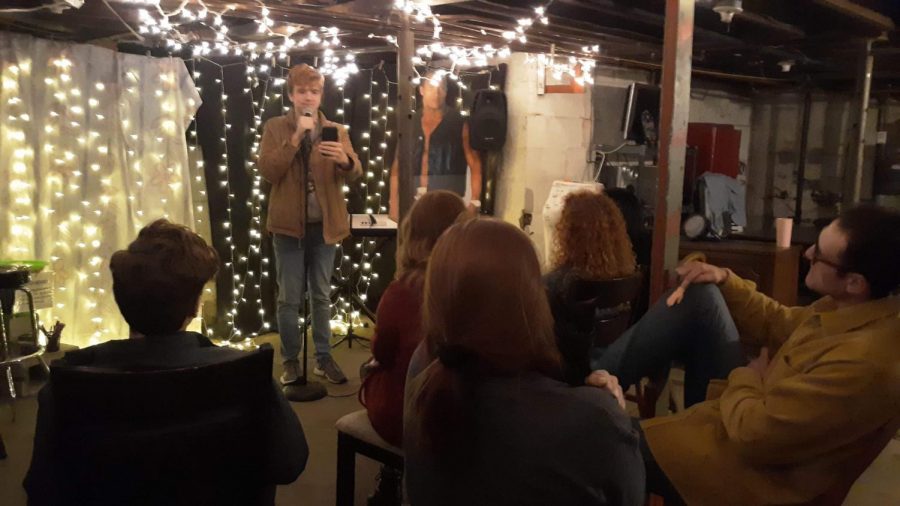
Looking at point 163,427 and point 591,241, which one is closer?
point 163,427

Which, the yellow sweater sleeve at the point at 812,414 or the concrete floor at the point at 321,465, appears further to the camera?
the concrete floor at the point at 321,465

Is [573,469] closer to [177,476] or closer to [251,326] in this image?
[177,476]

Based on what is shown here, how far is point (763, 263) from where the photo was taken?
13.9 feet

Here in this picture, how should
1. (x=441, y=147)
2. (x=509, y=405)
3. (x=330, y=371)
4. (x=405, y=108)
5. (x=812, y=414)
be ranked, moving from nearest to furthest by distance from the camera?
(x=509, y=405)
(x=812, y=414)
(x=405, y=108)
(x=330, y=371)
(x=441, y=147)

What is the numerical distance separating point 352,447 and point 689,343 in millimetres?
1087

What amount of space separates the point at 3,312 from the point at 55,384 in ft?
9.93

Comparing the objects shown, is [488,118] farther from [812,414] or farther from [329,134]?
[812,414]

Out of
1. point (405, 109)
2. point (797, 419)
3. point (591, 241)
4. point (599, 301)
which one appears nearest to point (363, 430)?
point (599, 301)

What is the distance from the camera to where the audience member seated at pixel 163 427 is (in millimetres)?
1363

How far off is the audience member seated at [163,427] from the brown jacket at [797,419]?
0.94 metres

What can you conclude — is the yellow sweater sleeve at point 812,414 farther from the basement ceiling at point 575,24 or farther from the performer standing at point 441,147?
the performer standing at point 441,147

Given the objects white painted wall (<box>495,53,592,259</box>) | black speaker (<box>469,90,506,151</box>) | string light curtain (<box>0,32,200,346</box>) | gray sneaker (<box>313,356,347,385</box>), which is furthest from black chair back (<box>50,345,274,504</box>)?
white painted wall (<box>495,53,592,259</box>)

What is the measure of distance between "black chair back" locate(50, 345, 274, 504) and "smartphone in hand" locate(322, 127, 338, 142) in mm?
2449

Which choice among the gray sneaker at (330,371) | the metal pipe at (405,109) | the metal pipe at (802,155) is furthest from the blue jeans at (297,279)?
the metal pipe at (802,155)
